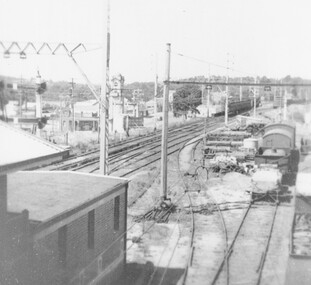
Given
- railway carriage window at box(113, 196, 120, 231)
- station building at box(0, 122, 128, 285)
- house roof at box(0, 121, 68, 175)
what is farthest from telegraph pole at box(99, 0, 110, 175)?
house roof at box(0, 121, 68, 175)

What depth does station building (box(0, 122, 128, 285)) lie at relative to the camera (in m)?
7.40

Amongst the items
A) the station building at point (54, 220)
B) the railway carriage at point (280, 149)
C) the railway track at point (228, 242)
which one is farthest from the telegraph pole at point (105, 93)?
the railway carriage at point (280, 149)

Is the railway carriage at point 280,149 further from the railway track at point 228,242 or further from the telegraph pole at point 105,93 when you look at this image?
the telegraph pole at point 105,93

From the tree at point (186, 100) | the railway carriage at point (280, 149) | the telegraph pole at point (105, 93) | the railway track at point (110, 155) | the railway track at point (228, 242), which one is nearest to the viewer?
the railway track at point (228, 242)

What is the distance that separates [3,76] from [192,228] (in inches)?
399

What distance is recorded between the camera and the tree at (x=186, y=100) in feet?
250

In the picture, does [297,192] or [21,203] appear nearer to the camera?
[21,203]

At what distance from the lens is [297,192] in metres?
15.4

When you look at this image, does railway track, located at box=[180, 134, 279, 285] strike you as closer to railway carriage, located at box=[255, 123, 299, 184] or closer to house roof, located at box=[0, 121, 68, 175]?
railway carriage, located at box=[255, 123, 299, 184]

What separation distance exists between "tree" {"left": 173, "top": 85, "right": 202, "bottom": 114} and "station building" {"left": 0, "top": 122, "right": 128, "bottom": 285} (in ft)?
203

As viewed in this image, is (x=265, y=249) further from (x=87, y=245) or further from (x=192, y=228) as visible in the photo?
(x=87, y=245)

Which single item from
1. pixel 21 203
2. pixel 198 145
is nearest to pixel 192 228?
pixel 21 203

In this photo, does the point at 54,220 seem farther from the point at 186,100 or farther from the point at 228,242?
the point at 186,100

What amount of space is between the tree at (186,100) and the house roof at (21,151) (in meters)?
65.7
